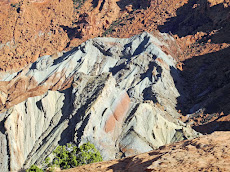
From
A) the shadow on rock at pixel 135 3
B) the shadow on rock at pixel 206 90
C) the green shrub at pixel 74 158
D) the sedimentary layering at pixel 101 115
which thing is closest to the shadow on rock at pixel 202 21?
the shadow on rock at pixel 206 90

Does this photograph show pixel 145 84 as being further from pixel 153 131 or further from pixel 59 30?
pixel 59 30

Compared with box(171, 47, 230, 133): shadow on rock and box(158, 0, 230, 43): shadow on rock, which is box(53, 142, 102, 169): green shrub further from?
box(158, 0, 230, 43): shadow on rock

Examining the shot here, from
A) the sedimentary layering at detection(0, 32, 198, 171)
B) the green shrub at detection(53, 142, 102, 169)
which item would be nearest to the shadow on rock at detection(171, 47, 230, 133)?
the sedimentary layering at detection(0, 32, 198, 171)

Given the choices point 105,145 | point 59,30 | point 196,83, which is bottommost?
point 105,145

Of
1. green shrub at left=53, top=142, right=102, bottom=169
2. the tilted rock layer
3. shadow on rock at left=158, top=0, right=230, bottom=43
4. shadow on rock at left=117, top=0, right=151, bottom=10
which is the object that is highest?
shadow on rock at left=117, top=0, right=151, bottom=10

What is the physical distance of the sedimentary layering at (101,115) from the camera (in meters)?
39.5

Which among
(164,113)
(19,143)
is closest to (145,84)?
(164,113)

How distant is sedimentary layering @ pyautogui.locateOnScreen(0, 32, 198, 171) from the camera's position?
130 feet

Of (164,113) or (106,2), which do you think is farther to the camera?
(106,2)

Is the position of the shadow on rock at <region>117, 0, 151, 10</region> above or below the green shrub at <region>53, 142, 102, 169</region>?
above

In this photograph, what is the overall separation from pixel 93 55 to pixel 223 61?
66.6 feet

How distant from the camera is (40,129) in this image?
4428 cm

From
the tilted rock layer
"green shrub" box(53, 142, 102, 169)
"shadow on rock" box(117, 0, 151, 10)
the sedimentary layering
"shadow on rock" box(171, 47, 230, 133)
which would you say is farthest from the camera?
A: "shadow on rock" box(117, 0, 151, 10)

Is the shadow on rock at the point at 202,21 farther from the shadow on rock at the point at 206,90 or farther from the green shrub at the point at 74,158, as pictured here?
the green shrub at the point at 74,158
